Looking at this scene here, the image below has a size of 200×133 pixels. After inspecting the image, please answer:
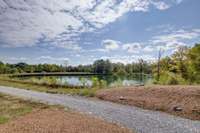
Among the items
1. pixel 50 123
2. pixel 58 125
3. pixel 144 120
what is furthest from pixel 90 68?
pixel 58 125

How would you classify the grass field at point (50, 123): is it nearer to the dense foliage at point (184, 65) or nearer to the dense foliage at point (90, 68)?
the dense foliage at point (184, 65)

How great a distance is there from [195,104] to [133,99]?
3495 millimetres

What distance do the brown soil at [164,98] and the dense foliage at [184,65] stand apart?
31.0 ft

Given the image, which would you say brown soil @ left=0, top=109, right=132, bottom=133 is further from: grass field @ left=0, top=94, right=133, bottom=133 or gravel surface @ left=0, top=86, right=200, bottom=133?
gravel surface @ left=0, top=86, right=200, bottom=133

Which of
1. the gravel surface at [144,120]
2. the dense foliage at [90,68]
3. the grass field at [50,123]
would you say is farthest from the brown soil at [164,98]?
the dense foliage at [90,68]

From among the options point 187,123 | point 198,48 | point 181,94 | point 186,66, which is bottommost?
point 187,123

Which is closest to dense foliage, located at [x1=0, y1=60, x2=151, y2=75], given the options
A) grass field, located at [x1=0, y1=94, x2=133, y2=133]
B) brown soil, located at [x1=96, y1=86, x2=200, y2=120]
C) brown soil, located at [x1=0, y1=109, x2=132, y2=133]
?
brown soil, located at [x1=96, y1=86, x2=200, y2=120]

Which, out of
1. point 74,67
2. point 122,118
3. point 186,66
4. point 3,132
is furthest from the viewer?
point 74,67

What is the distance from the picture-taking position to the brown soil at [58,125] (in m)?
7.13

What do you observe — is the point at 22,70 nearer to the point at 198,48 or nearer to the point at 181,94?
Answer: the point at 198,48

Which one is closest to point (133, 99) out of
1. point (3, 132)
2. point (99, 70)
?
point (3, 132)

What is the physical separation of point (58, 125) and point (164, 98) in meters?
6.35

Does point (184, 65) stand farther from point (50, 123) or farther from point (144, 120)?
point (50, 123)

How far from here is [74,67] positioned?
400 feet
